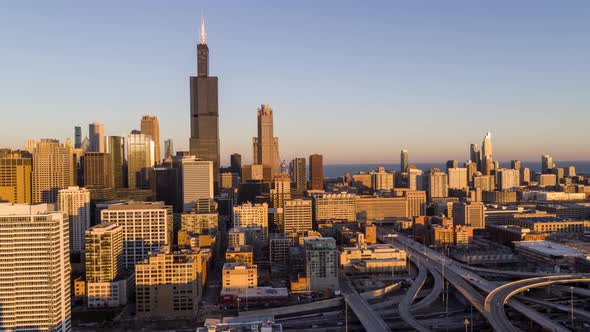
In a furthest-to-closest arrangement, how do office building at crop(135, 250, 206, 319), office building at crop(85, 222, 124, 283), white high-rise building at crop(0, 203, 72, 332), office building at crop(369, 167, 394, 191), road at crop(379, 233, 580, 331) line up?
office building at crop(369, 167, 394, 191)
office building at crop(85, 222, 124, 283)
office building at crop(135, 250, 206, 319)
road at crop(379, 233, 580, 331)
white high-rise building at crop(0, 203, 72, 332)

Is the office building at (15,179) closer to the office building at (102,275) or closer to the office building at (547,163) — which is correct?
the office building at (102,275)

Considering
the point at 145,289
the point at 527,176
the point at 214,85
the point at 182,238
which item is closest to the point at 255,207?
the point at 182,238

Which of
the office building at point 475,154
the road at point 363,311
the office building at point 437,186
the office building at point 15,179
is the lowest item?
the road at point 363,311

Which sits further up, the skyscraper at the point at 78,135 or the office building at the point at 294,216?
the skyscraper at the point at 78,135

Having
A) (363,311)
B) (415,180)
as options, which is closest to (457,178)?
(415,180)

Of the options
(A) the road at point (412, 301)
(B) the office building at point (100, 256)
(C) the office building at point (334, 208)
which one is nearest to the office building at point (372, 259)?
(A) the road at point (412, 301)

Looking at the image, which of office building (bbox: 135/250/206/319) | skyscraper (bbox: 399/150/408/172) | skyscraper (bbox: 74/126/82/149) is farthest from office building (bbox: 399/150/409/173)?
office building (bbox: 135/250/206/319)

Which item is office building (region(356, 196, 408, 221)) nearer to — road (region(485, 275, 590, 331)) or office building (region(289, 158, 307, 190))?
office building (region(289, 158, 307, 190))
